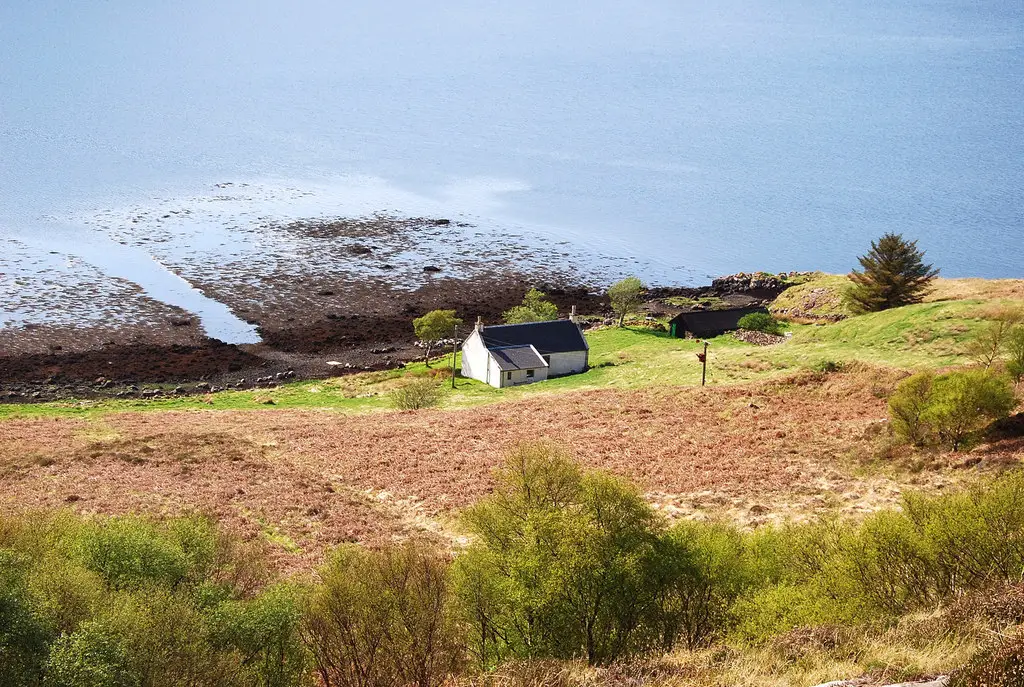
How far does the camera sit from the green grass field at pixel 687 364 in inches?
2341

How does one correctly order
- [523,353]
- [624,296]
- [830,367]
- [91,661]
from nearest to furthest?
1. [91,661]
2. [830,367]
3. [523,353]
4. [624,296]

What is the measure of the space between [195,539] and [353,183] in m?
130

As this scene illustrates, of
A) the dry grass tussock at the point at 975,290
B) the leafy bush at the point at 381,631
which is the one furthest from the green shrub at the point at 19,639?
the dry grass tussock at the point at 975,290

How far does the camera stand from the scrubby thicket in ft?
60.0

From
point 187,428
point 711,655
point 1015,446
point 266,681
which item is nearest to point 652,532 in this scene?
point 711,655

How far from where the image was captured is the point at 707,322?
264 ft

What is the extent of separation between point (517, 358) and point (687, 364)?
43.0 ft

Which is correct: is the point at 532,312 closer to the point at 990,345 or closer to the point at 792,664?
the point at 990,345

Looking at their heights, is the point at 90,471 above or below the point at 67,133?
below

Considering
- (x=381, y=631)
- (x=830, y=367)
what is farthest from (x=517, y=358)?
(x=381, y=631)

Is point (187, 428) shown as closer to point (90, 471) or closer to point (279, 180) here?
point (90, 471)

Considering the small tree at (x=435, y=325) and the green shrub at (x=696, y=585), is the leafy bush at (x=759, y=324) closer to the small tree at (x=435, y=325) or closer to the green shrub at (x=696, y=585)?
the small tree at (x=435, y=325)

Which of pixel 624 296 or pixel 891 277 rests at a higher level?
pixel 891 277

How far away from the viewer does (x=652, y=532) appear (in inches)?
900
